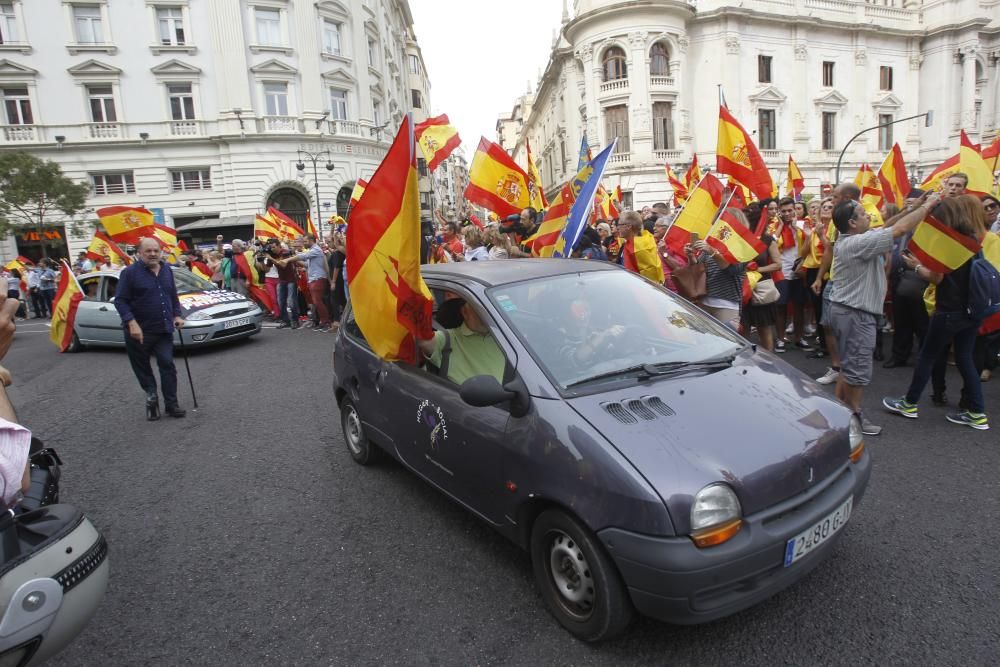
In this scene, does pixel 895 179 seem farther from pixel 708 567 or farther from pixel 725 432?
pixel 708 567

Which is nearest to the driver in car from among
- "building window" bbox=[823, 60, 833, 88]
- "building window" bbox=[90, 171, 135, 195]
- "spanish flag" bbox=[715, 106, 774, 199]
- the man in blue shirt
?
the man in blue shirt

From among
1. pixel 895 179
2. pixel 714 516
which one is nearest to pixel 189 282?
pixel 714 516

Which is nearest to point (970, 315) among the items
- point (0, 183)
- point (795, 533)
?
point (795, 533)

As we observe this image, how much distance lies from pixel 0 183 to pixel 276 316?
19.8m

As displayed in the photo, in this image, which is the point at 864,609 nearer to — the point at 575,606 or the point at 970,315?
the point at 575,606

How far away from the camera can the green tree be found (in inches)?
943

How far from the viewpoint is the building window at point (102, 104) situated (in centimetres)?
2969

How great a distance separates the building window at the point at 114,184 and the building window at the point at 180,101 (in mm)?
4085

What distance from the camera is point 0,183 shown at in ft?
79.2

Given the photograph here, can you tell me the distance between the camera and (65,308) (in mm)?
7508

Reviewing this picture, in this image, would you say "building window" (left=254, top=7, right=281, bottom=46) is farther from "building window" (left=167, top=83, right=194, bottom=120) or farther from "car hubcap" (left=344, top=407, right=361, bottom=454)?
"car hubcap" (left=344, top=407, right=361, bottom=454)

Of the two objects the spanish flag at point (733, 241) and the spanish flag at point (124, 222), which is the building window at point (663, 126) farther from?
the spanish flag at point (733, 241)

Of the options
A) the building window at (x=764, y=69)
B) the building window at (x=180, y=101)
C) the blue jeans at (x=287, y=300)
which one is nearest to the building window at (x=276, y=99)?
the building window at (x=180, y=101)

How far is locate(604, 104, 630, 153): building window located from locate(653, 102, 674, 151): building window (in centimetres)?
210
